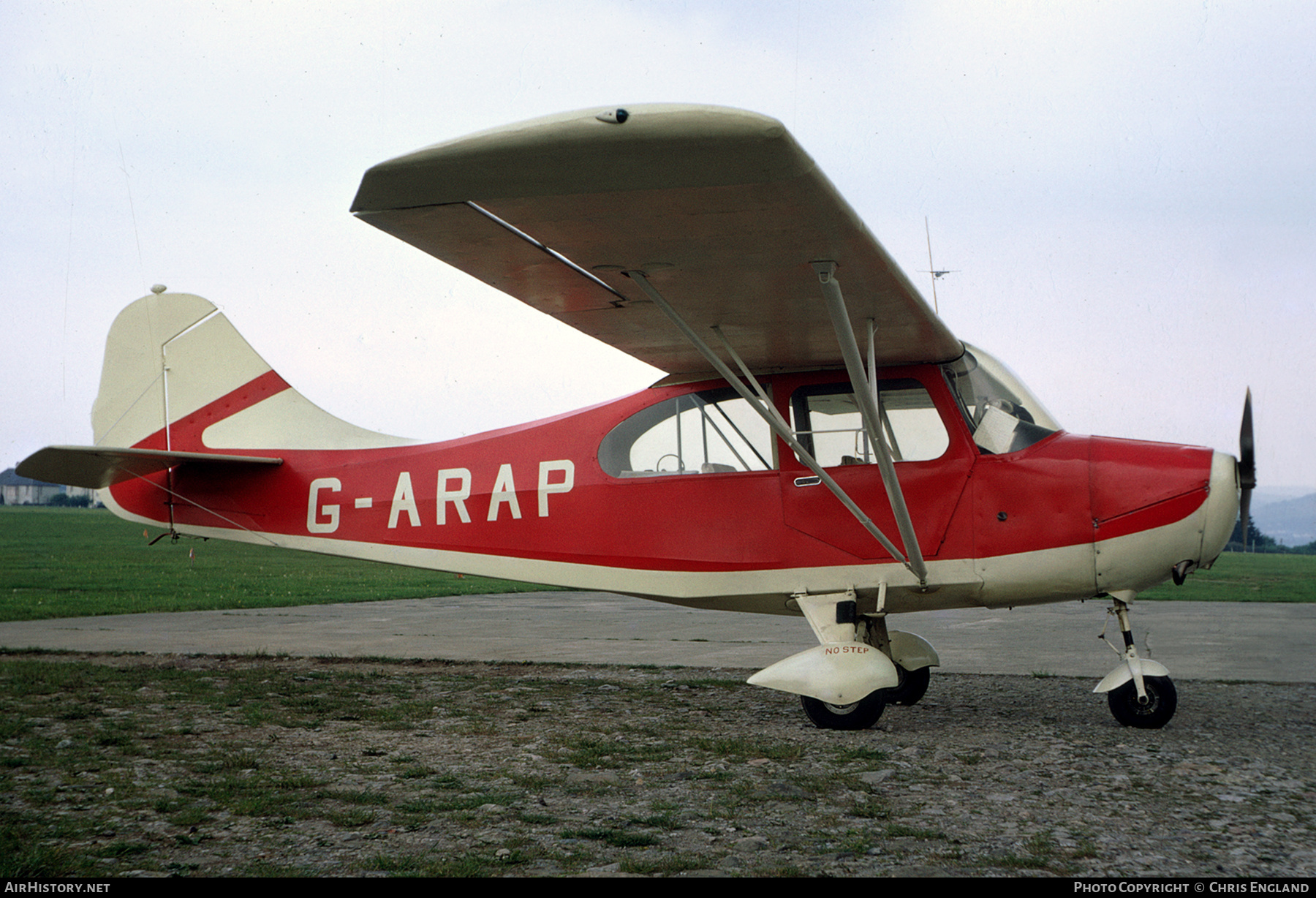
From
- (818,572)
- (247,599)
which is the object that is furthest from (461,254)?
(247,599)

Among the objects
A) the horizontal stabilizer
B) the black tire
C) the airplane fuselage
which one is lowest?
the black tire

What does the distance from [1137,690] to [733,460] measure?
280 centimetres

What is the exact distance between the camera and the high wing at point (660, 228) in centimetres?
353

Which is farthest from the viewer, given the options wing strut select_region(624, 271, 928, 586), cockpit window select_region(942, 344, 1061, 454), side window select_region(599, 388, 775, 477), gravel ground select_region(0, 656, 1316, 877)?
side window select_region(599, 388, 775, 477)

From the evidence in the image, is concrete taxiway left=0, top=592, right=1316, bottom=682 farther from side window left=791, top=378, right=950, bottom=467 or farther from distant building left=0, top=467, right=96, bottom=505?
distant building left=0, top=467, right=96, bottom=505

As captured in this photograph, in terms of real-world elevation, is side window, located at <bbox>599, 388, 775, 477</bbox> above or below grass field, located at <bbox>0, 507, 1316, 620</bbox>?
above

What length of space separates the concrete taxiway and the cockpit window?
9.39 ft

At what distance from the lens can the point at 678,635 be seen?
36.5 ft

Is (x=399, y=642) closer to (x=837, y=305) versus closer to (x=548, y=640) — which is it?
(x=548, y=640)

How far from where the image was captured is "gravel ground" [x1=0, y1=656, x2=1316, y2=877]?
3.29 m

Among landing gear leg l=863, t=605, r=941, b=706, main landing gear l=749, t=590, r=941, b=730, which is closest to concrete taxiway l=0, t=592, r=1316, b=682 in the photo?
landing gear leg l=863, t=605, r=941, b=706

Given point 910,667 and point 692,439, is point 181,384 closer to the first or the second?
point 692,439

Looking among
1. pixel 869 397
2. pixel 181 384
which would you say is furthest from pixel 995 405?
pixel 181 384

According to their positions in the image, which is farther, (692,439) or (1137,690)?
(692,439)
